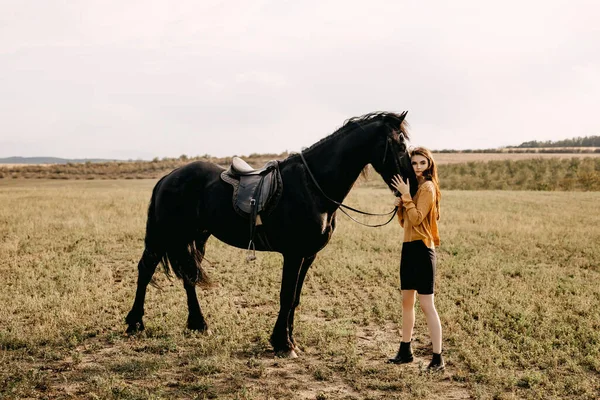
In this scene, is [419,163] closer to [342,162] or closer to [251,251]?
[342,162]

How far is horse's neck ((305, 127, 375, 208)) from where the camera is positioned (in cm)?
461

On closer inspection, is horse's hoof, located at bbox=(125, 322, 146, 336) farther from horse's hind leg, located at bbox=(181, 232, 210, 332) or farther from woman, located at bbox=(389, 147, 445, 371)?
woman, located at bbox=(389, 147, 445, 371)

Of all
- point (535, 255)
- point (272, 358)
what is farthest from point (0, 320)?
point (535, 255)

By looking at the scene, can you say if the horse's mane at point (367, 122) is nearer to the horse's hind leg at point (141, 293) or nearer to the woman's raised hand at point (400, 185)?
the woman's raised hand at point (400, 185)

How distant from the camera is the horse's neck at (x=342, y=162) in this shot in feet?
15.1

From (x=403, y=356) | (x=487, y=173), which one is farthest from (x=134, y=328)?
(x=487, y=173)

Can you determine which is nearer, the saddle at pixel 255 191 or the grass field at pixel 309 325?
the grass field at pixel 309 325

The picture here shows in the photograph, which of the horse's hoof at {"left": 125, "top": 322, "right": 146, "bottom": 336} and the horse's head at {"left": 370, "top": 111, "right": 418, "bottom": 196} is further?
the horse's hoof at {"left": 125, "top": 322, "right": 146, "bottom": 336}

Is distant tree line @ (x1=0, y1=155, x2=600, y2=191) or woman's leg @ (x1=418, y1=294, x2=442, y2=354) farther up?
distant tree line @ (x1=0, y1=155, x2=600, y2=191)

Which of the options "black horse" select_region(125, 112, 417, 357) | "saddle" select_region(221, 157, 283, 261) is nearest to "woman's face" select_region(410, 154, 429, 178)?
"black horse" select_region(125, 112, 417, 357)

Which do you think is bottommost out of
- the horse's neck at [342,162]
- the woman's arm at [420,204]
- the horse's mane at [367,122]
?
the woman's arm at [420,204]

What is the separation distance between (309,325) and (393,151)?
111 inches

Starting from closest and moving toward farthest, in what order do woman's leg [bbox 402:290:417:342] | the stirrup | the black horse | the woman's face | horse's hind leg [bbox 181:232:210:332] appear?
1. the woman's face
2. the black horse
3. woman's leg [bbox 402:290:417:342]
4. the stirrup
5. horse's hind leg [bbox 181:232:210:332]

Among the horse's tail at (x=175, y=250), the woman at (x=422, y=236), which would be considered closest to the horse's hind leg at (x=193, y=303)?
the horse's tail at (x=175, y=250)
